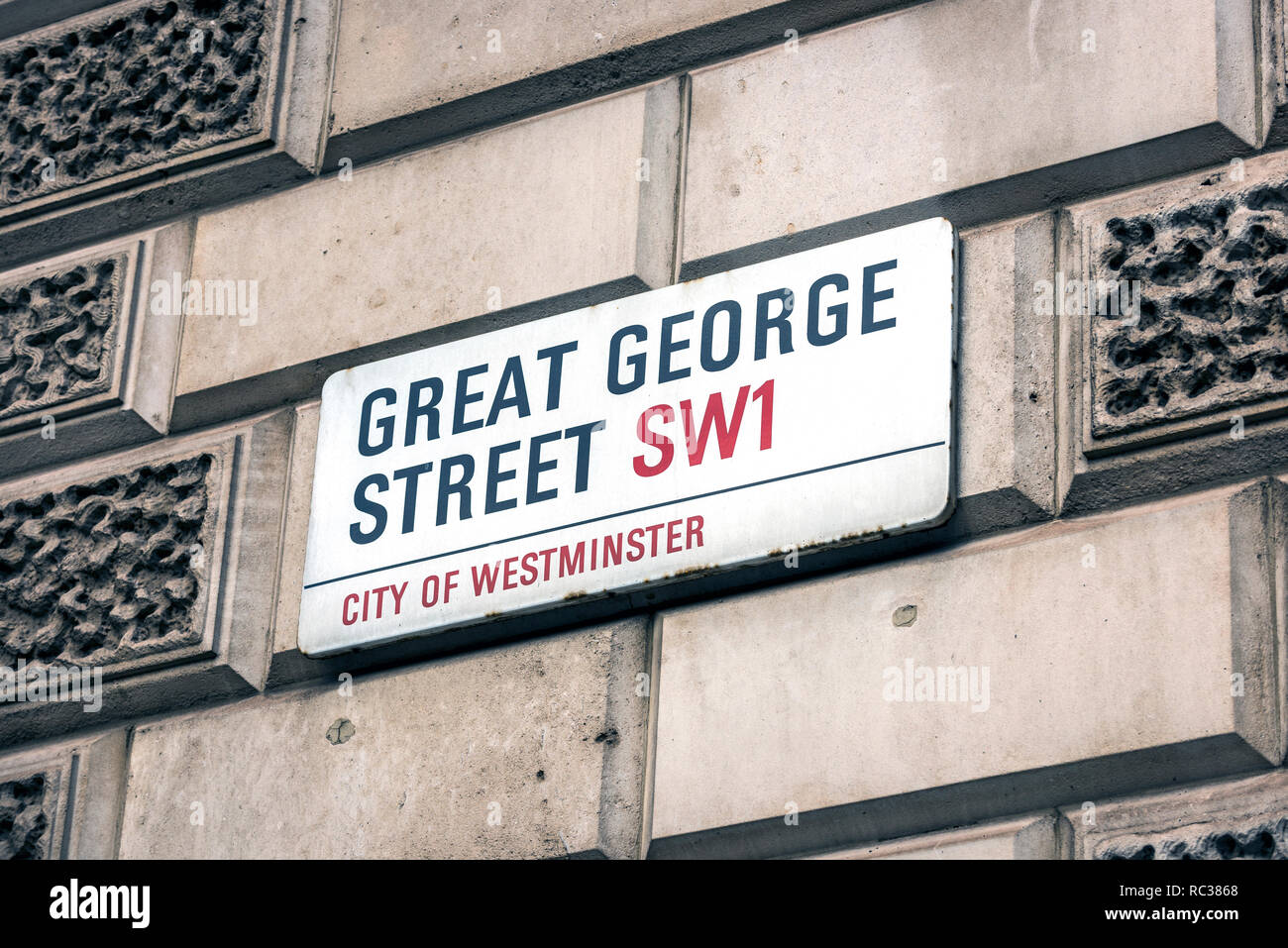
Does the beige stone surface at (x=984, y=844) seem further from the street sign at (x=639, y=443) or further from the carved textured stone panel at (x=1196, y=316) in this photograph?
the carved textured stone panel at (x=1196, y=316)

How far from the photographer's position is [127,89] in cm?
536

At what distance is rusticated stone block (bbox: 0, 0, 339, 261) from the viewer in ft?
16.8

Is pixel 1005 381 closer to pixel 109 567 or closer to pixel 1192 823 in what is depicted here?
pixel 1192 823

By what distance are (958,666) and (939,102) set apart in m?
1.09

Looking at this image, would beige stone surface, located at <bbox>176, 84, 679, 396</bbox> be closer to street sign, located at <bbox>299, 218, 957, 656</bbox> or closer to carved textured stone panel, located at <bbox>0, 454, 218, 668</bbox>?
street sign, located at <bbox>299, 218, 957, 656</bbox>

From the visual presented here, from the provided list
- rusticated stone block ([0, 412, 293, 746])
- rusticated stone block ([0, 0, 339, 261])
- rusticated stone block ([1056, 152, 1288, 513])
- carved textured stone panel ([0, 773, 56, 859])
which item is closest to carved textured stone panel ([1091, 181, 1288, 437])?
rusticated stone block ([1056, 152, 1288, 513])

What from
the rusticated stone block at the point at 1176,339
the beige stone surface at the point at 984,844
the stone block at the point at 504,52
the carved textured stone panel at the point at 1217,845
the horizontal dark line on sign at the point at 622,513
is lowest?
the carved textured stone panel at the point at 1217,845

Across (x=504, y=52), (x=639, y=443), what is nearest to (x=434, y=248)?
(x=504, y=52)

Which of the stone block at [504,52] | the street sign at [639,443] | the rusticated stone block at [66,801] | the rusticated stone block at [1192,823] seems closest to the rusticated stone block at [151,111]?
the stone block at [504,52]

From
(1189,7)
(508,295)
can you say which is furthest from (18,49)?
(1189,7)

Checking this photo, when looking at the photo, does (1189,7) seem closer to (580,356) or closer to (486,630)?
(580,356)

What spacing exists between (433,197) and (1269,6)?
5.63 feet

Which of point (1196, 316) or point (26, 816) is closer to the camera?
point (1196, 316)

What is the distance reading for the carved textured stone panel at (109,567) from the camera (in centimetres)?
473
